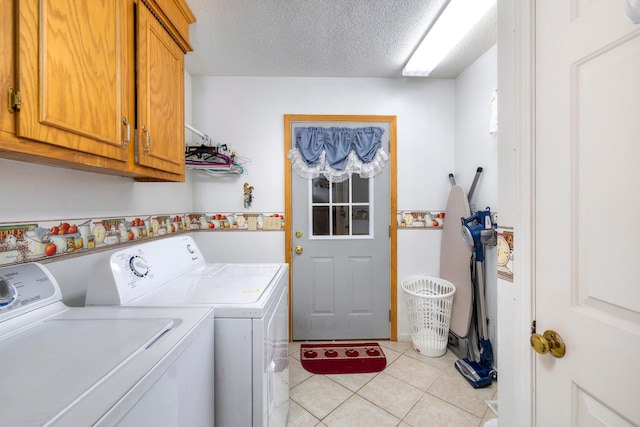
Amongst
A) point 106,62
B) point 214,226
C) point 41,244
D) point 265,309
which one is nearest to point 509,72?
point 265,309

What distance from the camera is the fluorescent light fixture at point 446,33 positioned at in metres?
1.50

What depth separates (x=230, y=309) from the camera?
3.15 ft

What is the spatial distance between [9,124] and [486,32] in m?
2.56

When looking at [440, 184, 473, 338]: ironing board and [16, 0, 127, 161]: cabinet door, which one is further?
[440, 184, 473, 338]: ironing board

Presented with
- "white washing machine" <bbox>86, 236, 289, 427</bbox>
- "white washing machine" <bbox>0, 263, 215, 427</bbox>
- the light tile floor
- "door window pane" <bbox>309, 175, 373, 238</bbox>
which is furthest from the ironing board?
"white washing machine" <bbox>0, 263, 215, 427</bbox>

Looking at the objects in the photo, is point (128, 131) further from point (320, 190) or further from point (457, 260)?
point (457, 260)

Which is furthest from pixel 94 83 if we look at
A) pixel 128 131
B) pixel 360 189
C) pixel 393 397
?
pixel 393 397

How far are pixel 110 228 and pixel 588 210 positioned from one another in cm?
208

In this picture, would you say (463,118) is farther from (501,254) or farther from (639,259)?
(639,259)

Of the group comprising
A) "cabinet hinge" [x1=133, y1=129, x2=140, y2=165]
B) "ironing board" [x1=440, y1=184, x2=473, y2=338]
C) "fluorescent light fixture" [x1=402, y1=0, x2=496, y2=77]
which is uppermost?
"fluorescent light fixture" [x1=402, y1=0, x2=496, y2=77]

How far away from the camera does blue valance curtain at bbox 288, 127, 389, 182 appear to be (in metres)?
2.38

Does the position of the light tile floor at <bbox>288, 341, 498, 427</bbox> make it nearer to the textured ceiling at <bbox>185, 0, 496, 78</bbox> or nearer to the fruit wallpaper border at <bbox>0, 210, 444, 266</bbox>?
the fruit wallpaper border at <bbox>0, 210, 444, 266</bbox>

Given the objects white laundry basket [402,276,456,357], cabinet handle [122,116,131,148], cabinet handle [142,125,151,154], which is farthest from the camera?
white laundry basket [402,276,456,357]

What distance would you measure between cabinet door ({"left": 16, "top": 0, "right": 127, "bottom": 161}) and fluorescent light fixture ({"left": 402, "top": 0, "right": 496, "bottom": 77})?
180cm
